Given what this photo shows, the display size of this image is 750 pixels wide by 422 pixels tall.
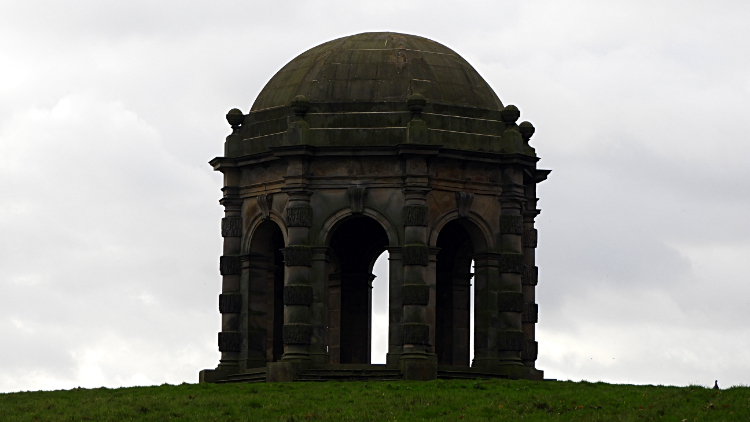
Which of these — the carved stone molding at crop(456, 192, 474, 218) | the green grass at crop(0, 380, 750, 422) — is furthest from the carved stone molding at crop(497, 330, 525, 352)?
the carved stone molding at crop(456, 192, 474, 218)

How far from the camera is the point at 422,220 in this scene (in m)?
57.1

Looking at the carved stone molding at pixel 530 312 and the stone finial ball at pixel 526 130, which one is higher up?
the stone finial ball at pixel 526 130

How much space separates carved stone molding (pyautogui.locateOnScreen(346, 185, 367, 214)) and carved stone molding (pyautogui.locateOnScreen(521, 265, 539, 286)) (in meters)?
7.00

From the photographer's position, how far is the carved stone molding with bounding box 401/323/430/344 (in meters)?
56.4

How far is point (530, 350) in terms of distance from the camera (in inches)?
2405

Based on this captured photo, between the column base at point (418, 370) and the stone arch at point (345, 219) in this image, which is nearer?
the column base at point (418, 370)

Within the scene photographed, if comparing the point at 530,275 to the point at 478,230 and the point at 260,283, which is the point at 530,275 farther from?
the point at 260,283

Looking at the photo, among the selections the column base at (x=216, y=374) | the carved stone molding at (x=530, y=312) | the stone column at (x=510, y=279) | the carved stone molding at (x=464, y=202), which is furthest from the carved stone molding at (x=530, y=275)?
the column base at (x=216, y=374)

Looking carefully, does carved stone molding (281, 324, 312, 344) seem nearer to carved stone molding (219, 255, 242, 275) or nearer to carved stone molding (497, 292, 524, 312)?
carved stone molding (219, 255, 242, 275)

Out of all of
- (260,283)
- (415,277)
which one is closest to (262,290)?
(260,283)

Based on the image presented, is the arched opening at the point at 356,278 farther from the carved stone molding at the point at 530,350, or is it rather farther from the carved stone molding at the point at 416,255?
the carved stone molding at the point at 416,255

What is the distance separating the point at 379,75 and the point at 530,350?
11.0 metres

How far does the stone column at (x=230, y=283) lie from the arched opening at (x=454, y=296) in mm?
7569

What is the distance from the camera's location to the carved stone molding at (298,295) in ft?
189
